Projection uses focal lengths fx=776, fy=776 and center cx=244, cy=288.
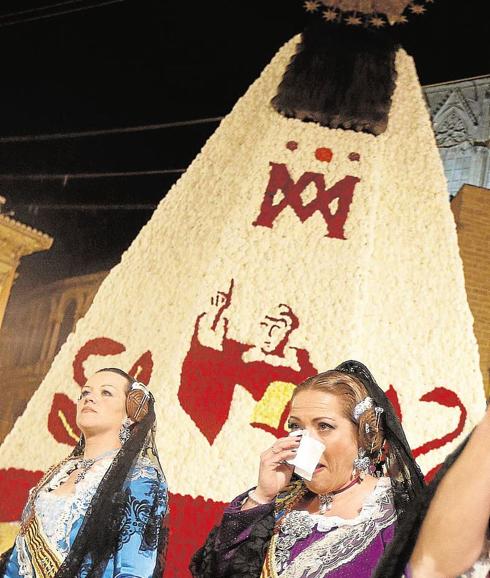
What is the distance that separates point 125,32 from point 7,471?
253 cm

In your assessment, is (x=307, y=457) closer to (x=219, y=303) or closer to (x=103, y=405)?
(x=103, y=405)

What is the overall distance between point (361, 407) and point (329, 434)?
0.08 metres

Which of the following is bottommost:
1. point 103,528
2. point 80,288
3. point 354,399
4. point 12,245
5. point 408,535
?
point 103,528

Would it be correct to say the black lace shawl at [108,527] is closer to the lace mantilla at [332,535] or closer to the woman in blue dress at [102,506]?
the woman in blue dress at [102,506]

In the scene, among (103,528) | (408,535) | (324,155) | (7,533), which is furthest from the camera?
(324,155)

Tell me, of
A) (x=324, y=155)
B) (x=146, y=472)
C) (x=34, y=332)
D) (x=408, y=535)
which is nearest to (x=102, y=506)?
(x=146, y=472)

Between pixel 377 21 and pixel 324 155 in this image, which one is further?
pixel 377 21

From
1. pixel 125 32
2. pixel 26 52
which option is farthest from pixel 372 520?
pixel 26 52

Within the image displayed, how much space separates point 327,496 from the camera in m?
1.41

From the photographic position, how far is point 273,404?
10.3 ft

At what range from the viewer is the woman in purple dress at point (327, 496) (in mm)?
1309

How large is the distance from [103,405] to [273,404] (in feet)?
3.89

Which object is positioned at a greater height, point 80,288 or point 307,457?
point 80,288

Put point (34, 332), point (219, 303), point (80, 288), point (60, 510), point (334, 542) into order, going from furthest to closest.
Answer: point (34, 332) → point (80, 288) → point (219, 303) → point (60, 510) → point (334, 542)
